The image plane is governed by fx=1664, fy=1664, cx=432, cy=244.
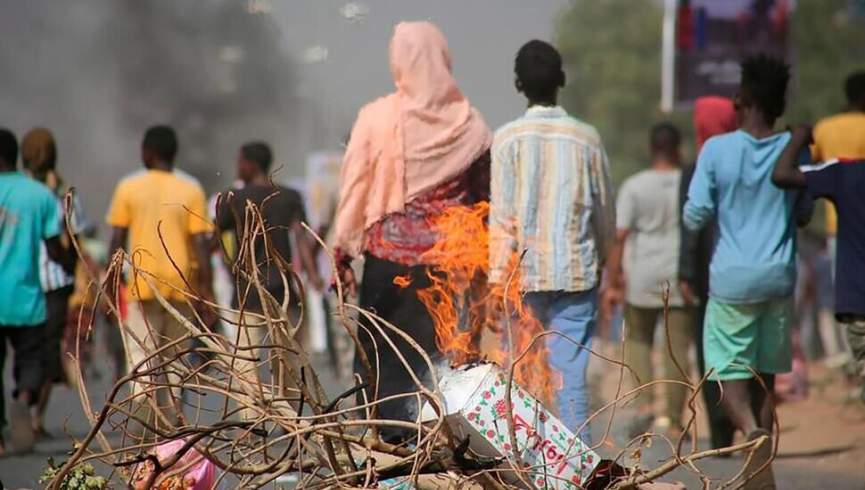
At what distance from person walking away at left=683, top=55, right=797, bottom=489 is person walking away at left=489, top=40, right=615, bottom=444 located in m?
0.68

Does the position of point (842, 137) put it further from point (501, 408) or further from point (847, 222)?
point (501, 408)

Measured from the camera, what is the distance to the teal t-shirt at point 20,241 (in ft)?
32.7

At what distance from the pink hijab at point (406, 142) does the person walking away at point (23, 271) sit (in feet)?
9.36

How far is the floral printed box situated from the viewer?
18.0ft

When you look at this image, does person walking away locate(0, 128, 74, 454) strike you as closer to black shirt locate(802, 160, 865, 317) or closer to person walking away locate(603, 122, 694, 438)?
person walking away locate(603, 122, 694, 438)

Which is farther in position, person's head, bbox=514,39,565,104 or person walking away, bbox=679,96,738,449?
person walking away, bbox=679,96,738,449

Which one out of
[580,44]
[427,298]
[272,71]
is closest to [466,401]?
[427,298]

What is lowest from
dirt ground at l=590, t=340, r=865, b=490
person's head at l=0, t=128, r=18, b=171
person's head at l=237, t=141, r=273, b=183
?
dirt ground at l=590, t=340, r=865, b=490

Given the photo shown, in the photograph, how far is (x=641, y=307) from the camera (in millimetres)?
11312

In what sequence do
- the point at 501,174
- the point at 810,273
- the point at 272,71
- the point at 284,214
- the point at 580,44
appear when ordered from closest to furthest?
1. the point at 501,174
2. the point at 284,214
3. the point at 810,273
4. the point at 272,71
5. the point at 580,44

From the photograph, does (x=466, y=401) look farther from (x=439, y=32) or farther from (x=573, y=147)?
(x=439, y=32)

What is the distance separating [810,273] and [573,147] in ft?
36.8

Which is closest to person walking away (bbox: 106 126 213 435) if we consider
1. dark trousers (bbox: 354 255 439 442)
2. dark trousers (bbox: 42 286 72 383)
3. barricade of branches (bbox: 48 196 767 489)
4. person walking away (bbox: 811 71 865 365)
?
dark trousers (bbox: 42 286 72 383)

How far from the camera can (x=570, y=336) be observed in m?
7.65
